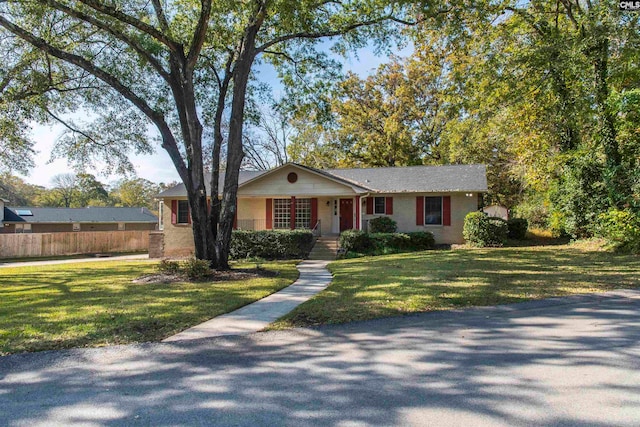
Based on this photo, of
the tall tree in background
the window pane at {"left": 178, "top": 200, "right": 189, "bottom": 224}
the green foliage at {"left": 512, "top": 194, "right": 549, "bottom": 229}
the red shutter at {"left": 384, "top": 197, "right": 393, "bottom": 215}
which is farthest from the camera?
the tall tree in background

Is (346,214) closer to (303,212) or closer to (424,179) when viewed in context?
(303,212)

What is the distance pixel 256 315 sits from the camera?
6.20 meters

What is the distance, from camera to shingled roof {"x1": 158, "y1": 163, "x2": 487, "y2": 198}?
18.6 metres

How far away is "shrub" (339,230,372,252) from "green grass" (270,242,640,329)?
16.2 ft

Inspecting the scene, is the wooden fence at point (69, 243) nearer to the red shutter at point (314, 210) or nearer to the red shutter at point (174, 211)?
the red shutter at point (174, 211)

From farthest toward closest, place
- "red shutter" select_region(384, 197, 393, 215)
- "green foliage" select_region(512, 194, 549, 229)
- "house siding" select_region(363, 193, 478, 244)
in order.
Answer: "green foliage" select_region(512, 194, 549, 229), "red shutter" select_region(384, 197, 393, 215), "house siding" select_region(363, 193, 478, 244)

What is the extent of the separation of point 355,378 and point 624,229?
13.6m

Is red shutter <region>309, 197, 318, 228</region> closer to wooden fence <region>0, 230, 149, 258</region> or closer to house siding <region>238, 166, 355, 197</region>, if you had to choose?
house siding <region>238, 166, 355, 197</region>

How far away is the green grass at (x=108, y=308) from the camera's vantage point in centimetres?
505

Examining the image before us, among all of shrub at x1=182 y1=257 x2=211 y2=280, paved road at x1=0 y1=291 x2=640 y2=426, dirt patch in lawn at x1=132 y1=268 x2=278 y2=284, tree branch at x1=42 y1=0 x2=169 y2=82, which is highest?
tree branch at x1=42 y1=0 x2=169 y2=82

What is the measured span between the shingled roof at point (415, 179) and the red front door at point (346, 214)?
122 cm

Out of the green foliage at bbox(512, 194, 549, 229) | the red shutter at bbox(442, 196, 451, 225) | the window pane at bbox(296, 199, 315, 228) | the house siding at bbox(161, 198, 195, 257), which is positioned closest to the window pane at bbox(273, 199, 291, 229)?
the window pane at bbox(296, 199, 315, 228)

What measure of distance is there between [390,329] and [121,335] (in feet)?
11.9

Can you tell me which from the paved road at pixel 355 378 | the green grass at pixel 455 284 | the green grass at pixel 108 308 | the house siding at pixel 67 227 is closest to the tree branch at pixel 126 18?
the green grass at pixel 108 308
